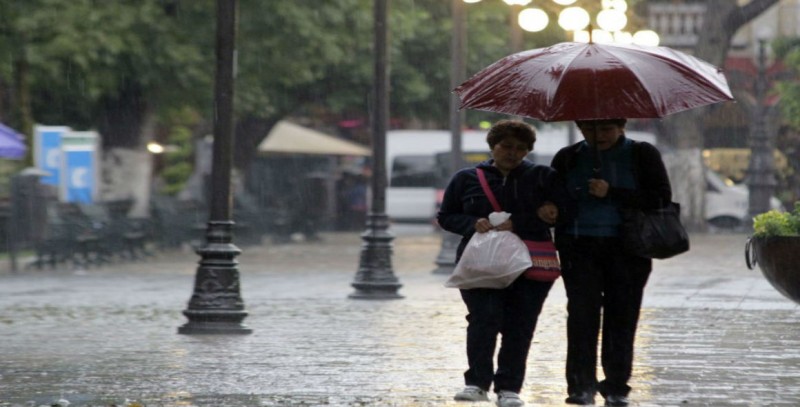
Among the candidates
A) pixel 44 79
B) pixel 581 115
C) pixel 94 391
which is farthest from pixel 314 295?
pixel 44 79

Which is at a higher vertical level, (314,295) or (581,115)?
(581,115)

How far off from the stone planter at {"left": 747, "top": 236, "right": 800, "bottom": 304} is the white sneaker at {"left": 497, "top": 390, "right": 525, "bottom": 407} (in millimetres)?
2454

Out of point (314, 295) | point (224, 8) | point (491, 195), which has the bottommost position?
point (314, 295)

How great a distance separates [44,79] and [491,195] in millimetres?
22556

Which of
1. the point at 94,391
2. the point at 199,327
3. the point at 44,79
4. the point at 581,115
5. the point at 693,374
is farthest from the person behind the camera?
the point at 44,79

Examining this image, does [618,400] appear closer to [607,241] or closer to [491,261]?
[607,241]

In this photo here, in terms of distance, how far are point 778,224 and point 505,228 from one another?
8.27 feet

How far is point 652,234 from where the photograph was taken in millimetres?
8562

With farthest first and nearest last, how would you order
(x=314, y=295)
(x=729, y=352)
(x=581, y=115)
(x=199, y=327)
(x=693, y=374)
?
1. (x=314, y=295)
2. (x=199, y=327)
3. (x=729, y=352)
4. (x=693, y=374)
5. (x=581, y=115)

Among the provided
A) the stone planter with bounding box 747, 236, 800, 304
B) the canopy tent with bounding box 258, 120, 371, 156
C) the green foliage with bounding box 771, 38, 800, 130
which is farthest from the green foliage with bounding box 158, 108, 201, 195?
the stone planter with bounding box 747, 236, 800, 304

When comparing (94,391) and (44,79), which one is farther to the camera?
(44,79)

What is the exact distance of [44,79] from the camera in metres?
30.3

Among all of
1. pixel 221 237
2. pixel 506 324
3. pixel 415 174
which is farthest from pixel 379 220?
pixel 415 174

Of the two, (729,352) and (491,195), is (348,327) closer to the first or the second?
(729,352)
